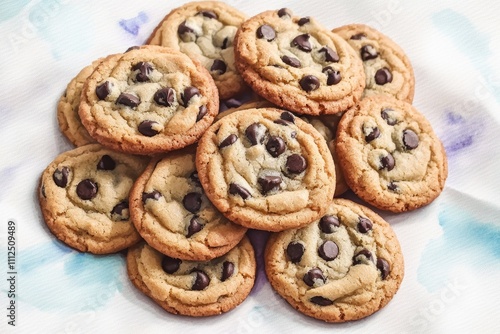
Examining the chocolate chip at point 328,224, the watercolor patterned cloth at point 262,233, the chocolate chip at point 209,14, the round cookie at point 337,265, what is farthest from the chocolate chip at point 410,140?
the chocolate chip at point 209,14

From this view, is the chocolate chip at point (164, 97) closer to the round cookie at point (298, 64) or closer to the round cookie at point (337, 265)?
the round cookie at point (298, 64)

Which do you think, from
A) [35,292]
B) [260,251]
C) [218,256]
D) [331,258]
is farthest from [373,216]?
[35,292]

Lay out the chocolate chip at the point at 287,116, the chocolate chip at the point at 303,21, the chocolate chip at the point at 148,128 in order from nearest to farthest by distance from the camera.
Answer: the chocolate chip at the point at 148,128
the chocolate chip at the point at 287,116
the chocolate chip at the point at 303,21

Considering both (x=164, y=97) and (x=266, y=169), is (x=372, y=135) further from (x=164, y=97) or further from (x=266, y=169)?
(x=164, y=97)

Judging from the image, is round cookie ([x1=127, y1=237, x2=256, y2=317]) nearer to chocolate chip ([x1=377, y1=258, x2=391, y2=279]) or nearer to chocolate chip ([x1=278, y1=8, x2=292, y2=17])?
chocolate chip ([x1=377, y1=258, x2=391, y2=279])

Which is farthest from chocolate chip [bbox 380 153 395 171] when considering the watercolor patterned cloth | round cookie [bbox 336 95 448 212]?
the watercolor patterned cloth

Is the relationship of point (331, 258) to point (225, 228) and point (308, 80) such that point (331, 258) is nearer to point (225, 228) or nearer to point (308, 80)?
point (225, 228)

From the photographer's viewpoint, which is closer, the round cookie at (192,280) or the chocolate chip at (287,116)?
the round cookie at (192,280)

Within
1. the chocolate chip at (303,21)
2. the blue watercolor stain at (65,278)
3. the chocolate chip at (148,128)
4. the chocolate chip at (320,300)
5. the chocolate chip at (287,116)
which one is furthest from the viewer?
the chocolate chip at (303,21)
